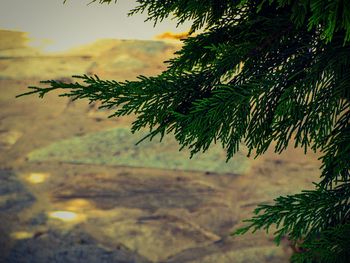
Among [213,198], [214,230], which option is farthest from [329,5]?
[213,198]

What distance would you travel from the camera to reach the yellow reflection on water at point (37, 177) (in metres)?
7.08

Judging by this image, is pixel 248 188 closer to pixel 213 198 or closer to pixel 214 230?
pixel 213 198

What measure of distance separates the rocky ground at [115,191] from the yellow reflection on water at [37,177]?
15mm

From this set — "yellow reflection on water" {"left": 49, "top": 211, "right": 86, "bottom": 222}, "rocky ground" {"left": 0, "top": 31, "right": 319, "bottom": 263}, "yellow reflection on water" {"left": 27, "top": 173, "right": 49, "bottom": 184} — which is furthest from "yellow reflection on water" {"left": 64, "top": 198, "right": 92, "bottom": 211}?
"yellow reflection on water" {"left": 27, "top": 173, "right": 49, "bottom": 184}

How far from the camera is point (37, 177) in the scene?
7.21m

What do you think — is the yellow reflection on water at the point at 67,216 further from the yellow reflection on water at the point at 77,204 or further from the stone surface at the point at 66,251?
the stone surface at the point at 66,251

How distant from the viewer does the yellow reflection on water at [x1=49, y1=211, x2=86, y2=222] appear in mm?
6004

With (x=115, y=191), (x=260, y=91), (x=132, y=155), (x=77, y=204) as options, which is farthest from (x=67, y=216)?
(x=260, y=91)

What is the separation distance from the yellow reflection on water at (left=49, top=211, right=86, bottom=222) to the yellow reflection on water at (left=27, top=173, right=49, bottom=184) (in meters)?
1.07

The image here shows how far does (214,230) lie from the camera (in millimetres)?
5895

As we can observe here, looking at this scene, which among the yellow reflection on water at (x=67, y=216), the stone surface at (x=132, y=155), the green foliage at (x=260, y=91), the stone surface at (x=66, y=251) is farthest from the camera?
the stone surface at (x=132, y=155)

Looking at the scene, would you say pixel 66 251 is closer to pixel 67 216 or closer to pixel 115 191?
pixel 67 216

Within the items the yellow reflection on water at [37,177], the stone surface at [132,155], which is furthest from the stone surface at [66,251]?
the stone surface at [132,155]

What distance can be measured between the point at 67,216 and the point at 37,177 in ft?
4.58
